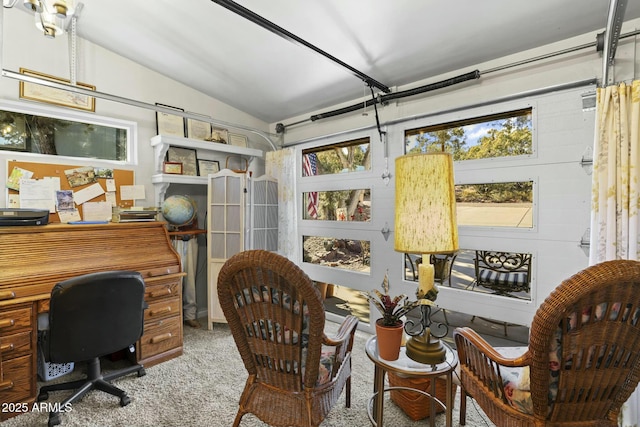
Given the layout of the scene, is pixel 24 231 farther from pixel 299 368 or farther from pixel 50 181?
pixel 299 368

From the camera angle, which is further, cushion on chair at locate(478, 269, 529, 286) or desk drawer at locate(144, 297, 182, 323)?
desk drawer at locate(144, 297, 182, 323)

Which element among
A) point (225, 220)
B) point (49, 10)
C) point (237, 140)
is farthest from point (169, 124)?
point (49, 10)

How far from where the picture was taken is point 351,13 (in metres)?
2.01

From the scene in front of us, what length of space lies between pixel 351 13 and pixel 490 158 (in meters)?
1.49

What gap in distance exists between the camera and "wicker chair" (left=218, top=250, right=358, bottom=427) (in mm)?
1271

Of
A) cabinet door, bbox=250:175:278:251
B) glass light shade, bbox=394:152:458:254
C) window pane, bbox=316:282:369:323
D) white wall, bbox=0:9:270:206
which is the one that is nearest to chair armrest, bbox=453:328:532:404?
glass light shade, bbox=394:152:458:254

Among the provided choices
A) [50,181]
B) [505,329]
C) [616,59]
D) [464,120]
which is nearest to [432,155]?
[464,120]

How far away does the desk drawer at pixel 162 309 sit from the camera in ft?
8.15

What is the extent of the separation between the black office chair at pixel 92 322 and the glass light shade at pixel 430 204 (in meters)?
1.80

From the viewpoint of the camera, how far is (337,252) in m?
3.53

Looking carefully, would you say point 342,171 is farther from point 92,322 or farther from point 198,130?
point 92,322

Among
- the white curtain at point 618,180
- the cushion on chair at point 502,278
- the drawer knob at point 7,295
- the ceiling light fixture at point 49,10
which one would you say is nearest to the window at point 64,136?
the ceiling light fixture at point 49,10

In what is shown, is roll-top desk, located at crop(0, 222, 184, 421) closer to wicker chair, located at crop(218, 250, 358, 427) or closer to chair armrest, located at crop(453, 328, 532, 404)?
wicker chair, located at crop(218, 250, 358, 427)

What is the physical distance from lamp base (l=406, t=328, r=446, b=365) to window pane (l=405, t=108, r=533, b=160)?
162cm
